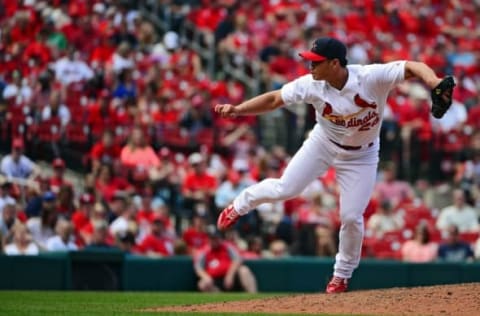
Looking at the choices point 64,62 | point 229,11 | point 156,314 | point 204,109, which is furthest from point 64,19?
point 156,314

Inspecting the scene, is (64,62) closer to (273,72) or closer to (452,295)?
(273,72)

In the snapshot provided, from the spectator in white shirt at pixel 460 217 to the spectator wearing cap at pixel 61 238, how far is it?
5.89 meters

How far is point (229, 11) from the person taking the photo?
22.5m

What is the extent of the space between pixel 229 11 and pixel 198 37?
3.70 ft

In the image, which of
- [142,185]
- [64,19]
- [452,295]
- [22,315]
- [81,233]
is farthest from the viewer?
[64,19]

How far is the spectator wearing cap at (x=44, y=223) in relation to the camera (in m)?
14.5

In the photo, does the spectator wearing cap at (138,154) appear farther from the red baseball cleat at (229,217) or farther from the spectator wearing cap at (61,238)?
the red baseball cleat at (229,217)

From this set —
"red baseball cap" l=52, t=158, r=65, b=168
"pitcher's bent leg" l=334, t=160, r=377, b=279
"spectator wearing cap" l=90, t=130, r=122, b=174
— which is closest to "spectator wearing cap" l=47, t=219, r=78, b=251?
"red baseball cap" l=52, t=158, r=65, b=168

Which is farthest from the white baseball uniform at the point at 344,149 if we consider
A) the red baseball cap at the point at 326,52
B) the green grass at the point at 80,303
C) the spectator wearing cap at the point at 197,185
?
the spectator wearing cap at the point at 197,185

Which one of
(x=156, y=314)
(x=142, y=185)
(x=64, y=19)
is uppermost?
(x=64, y=19)

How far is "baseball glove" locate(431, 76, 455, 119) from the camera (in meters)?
8.21

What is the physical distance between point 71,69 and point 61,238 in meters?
3.86

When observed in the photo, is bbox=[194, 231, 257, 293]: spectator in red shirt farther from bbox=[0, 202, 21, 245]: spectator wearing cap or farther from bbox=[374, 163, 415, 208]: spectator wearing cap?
bbox=[374, 163, 415, 208]: spectator wearing cap

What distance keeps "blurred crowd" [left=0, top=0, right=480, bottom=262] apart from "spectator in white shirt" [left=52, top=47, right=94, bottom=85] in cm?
2
